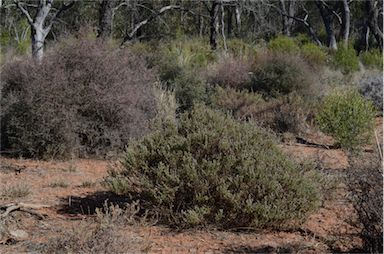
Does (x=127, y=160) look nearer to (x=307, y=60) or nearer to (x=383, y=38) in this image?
(x=307, y=60)

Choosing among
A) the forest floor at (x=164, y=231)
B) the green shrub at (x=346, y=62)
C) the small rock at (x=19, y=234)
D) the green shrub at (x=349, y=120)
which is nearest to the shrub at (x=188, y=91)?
the green shrub at (x=349, y=120)

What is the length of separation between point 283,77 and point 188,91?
228 centimetres

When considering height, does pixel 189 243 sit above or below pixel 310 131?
above

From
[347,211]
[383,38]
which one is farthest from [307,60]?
[347,211]

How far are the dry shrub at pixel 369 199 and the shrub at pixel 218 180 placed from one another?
0.66 meters

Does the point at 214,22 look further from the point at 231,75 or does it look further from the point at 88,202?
the point at 88,202

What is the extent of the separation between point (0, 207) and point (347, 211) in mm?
3101

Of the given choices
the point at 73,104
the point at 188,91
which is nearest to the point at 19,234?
the point at 73,104

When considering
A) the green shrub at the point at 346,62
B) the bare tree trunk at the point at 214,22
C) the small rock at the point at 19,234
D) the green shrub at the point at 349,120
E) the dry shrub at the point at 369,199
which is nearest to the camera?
the dry shrub at the point at 369,199

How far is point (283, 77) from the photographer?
524 inches

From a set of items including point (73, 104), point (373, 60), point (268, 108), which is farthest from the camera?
point (373, 60)

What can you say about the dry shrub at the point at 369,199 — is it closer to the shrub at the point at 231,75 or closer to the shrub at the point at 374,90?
the shrub at the point at 231,75

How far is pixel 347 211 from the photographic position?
5.76 meters

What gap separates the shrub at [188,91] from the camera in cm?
1220
